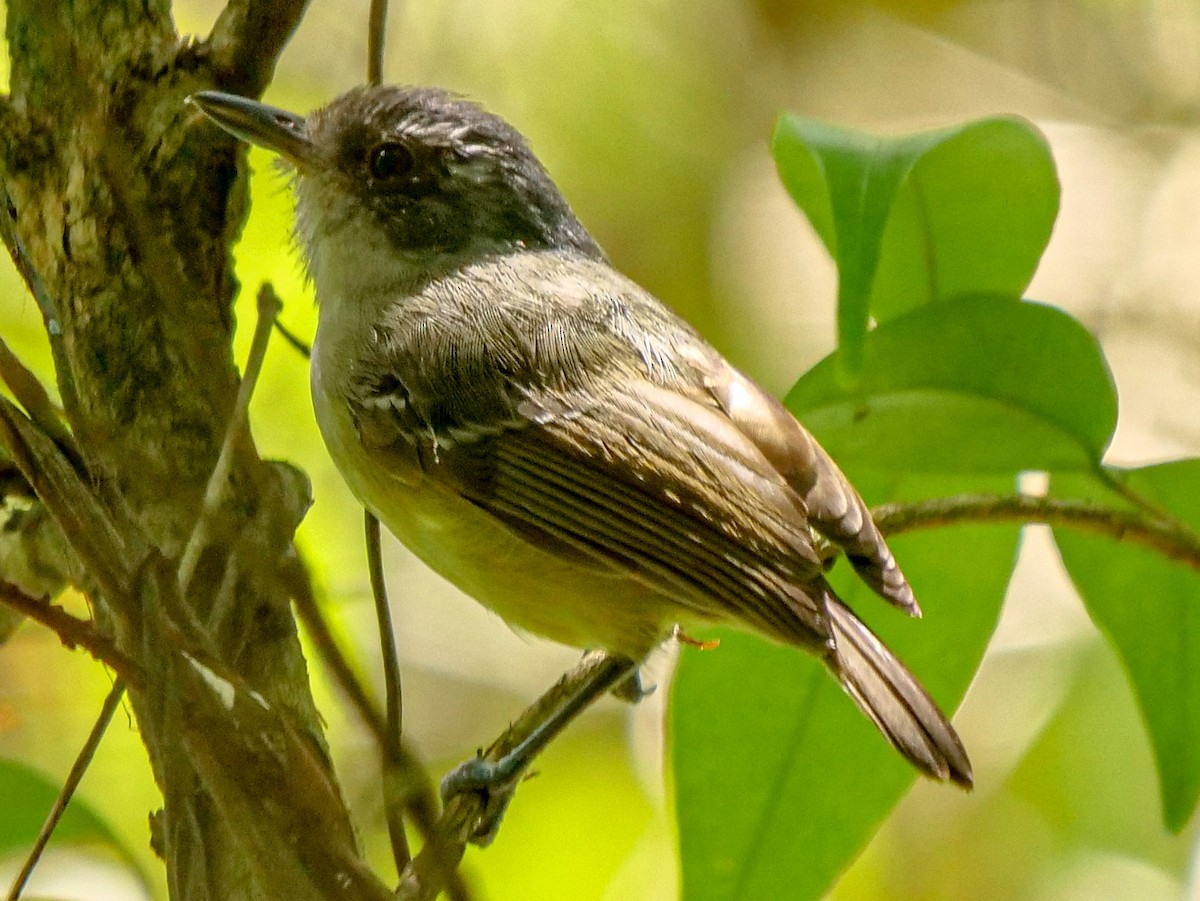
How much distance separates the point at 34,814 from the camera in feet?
6.58

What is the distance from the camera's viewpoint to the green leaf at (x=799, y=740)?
207cm

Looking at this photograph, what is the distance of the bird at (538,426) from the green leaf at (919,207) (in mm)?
288

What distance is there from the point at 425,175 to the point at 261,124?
0.56 m

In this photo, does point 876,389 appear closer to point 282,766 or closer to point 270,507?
point 270,507

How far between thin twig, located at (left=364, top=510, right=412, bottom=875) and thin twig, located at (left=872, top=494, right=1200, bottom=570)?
82cm

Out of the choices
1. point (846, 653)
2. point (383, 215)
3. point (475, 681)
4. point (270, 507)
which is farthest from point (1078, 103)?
point (270, 507)

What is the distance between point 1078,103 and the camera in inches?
202

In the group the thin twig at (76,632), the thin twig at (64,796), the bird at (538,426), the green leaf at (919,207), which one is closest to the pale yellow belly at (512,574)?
the bird at (538,426)

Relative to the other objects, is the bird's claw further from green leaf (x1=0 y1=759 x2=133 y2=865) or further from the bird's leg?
green leaf (x1=0 y1=759 x2=133 y2=865)

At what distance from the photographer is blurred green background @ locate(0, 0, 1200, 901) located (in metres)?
3.23

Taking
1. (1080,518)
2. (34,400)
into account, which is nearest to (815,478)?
(1080,518)

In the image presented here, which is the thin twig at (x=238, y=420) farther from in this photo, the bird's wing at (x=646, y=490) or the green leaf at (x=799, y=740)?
the green leaf at (x=799, y=740)

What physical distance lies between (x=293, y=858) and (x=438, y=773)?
7.54 ft

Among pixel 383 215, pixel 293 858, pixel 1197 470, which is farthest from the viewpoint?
pixel 383 215
